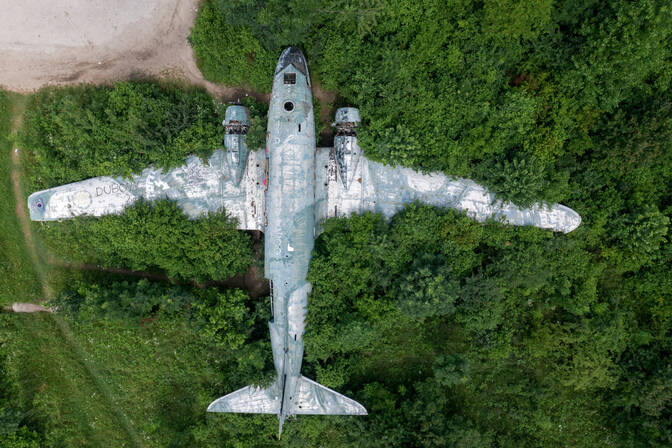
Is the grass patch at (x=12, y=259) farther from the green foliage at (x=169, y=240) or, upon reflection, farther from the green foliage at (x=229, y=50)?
the green foliage at (x=229, y=50)

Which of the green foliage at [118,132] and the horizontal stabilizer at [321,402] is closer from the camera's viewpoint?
the horizontal stabilizer at [321,402]

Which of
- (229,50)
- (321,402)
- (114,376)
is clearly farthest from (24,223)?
(321,402)

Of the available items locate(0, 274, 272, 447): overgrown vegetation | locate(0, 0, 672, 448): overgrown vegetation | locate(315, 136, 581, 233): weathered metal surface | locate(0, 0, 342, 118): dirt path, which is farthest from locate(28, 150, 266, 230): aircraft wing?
locate(0, 0, 342, 118): dirt path

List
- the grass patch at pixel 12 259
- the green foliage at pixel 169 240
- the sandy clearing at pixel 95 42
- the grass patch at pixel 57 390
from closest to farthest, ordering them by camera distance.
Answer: the green foliage at pixel 169 240 → the sandy clearing at pixel 95 42 → the grass patch at pixel 57 390 → the grass patch at pixel 12 259

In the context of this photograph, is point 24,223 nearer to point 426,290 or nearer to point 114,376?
point 114,376

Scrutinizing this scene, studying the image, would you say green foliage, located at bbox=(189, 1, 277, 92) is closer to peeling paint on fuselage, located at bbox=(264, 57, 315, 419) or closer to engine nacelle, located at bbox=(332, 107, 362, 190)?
peeling paint on fuselage, located at bbox=(264, 57, 315, 419)

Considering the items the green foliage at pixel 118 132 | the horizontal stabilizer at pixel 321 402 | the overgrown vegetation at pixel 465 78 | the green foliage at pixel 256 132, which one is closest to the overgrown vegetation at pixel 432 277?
the overgrown vegetation at pixel 465 78

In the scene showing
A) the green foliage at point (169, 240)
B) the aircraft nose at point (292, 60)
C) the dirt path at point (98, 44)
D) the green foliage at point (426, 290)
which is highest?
the dirt path at point (98, 44)
